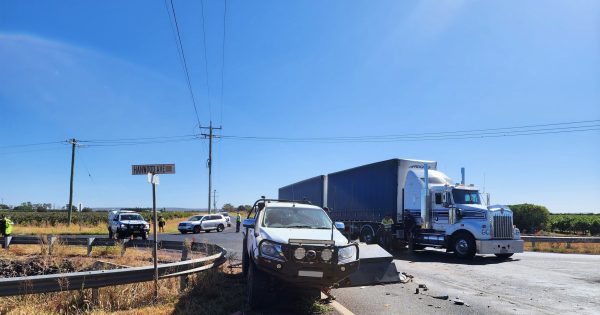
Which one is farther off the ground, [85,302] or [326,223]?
[326,223]

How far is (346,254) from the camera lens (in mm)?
6812

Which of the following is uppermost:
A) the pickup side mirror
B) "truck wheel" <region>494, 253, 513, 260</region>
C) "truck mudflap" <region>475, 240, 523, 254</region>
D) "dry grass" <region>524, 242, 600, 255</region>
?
the pickup side mirror

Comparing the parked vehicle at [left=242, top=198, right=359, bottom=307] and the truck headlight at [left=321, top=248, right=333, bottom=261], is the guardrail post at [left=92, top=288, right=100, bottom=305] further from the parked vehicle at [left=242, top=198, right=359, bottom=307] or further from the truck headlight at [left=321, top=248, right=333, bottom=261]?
the truck headlight at [left=321, top=248, right=333, bottom=261]

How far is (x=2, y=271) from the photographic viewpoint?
12141mm

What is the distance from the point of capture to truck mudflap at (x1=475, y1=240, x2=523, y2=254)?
647 inches

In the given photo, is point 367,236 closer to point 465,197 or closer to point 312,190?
point 465,197

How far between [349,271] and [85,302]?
12.7 ft

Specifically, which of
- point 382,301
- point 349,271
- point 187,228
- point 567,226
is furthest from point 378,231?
point 567,226

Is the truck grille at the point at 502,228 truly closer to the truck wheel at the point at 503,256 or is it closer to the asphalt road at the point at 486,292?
the truck wheel at the point at 503,256

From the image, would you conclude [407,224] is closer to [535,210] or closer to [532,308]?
[532,308]

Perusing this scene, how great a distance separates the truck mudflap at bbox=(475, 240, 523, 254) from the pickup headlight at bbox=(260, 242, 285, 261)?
39.7ft

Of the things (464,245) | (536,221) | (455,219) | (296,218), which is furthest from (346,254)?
(536,221)

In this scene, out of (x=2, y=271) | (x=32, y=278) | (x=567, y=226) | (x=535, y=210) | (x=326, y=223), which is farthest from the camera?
(x=567, y=226)

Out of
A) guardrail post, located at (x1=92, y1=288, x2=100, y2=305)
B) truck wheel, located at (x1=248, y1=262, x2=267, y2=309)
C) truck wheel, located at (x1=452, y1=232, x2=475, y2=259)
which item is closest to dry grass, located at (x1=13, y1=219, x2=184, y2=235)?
truck wheel, located at (x1=452, y1=232, x2=475, y2=259)
